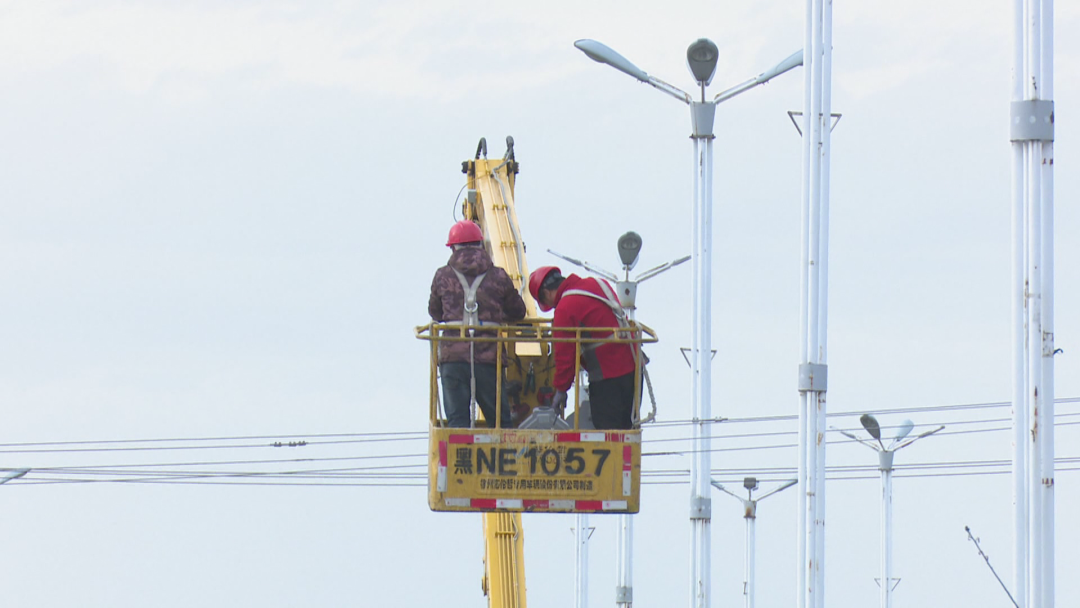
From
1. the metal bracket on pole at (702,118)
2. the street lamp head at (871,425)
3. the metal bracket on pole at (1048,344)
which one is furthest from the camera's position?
the street lamp head at (871,425)

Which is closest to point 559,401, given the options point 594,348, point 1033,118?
point 594,348

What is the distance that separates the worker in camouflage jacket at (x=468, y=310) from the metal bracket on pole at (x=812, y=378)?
491 cm

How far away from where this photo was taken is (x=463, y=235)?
1805 cm

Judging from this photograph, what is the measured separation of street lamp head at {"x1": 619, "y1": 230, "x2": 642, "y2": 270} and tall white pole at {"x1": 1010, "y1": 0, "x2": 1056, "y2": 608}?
1509cm

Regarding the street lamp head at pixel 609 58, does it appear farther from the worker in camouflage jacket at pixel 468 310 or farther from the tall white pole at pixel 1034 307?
the tall white pole at pixel 1034 307

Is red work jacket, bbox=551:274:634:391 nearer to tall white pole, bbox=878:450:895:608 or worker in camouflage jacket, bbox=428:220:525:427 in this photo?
worker in camouflage jacket, bbox=428:220:525:427

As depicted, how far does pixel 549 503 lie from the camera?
18.7 m

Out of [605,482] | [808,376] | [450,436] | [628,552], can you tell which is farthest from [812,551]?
[628,552]

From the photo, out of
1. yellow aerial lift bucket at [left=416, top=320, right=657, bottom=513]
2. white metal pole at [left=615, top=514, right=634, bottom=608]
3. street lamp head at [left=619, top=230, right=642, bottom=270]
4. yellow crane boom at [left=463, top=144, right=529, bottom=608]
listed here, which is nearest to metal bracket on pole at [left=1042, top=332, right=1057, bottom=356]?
yellow aerial lift bucket at [left=416, top=320, right=657, bottom=513]

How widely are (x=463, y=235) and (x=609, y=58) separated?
9.31 metres

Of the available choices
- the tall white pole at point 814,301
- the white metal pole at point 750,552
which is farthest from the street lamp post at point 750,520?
the tall white pole at point 814,301

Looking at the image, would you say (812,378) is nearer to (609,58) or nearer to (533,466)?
(533,466)

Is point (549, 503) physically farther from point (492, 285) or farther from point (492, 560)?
point (492, 560)

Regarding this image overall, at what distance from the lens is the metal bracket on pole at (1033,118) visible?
1605cm
